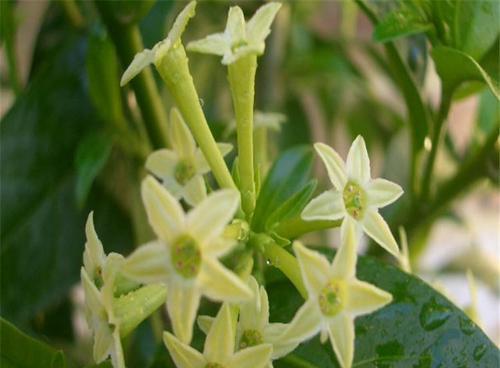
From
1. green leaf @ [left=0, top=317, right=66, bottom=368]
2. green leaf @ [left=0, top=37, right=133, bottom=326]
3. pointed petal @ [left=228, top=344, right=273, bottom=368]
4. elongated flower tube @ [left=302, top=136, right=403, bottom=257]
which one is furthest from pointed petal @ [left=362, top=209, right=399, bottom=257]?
green leaf @ [left=0, top=37, right=133, bottom=326]

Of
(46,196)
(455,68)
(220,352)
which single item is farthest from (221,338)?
(46,196)

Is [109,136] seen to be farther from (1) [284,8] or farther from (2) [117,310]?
(1) [284,8]

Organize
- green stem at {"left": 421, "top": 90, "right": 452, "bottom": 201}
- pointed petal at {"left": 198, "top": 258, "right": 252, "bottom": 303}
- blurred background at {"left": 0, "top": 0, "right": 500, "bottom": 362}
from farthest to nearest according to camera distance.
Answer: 1. blurred background at {"left": 0, "top": 0, "right": 500, "bottom": 362}
2. green stem at {"left": 421, "top": 90, "right": 452, "bottom": 201}
3. pointed petal at {"left": 198, "top": 258, "right": 252, "bottom": 303}

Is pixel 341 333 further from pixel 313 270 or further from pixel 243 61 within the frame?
pixel 243 61

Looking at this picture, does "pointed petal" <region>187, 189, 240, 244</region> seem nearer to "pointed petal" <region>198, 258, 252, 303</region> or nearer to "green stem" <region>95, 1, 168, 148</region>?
"pointed petal" <region>198, 258, 252, 303</region>

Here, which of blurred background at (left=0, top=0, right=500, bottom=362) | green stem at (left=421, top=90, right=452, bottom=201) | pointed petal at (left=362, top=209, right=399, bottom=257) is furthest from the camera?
blurred background at (left=0, top=0, right=500, bottom=362)

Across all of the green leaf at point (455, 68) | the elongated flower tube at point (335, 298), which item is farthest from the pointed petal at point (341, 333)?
the green leaf at point (455, 68)

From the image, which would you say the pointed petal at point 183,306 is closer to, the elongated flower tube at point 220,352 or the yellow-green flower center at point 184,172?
the elongated flower tube at point 220,352
